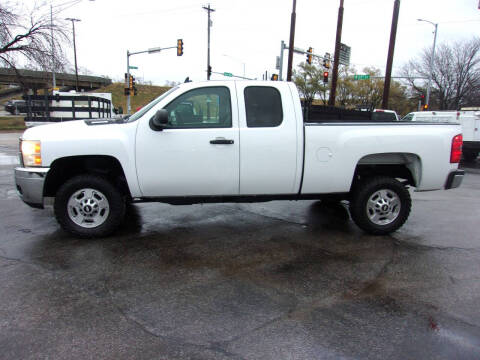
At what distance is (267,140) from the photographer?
458 centimetres

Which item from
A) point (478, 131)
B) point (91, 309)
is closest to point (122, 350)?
point (91, 309)

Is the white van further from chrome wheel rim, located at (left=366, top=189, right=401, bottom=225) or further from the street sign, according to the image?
the street sign

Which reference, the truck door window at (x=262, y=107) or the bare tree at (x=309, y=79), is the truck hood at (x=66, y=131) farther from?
the bare tree at (x=309, y=79)

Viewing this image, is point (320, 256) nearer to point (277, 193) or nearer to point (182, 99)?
point (277, 193)

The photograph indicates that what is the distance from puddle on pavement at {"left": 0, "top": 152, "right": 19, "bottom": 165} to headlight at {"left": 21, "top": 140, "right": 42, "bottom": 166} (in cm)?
789

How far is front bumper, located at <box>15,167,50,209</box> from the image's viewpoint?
14.5 feet

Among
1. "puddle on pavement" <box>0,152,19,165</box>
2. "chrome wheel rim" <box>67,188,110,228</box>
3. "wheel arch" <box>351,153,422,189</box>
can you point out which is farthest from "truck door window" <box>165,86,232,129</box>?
"puddle on pavement" <box>0,152,19,165</box>

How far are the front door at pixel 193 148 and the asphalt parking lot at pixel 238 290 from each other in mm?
748

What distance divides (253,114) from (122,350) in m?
3.02

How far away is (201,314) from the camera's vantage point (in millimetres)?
3018

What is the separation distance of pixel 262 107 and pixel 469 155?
539 inches

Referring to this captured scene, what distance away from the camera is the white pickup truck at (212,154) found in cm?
446

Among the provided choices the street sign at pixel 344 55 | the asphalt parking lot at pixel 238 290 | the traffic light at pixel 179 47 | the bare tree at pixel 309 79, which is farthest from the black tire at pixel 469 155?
the bare tree at pixel 309 79

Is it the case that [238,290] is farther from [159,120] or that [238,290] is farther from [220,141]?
[159,120]
